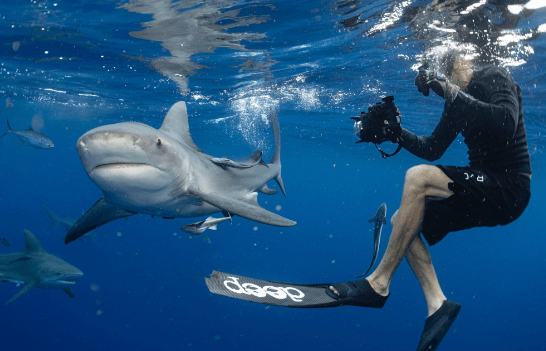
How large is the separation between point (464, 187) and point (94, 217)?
485cm

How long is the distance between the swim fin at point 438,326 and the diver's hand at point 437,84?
2.13 meters

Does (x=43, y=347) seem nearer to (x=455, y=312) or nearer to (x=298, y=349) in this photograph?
(x=298, y=349)

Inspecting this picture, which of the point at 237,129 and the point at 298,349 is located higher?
the point at 237,129

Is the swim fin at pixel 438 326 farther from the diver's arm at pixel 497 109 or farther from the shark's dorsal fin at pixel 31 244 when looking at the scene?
the shark's dorsal fin at pixel 31 244

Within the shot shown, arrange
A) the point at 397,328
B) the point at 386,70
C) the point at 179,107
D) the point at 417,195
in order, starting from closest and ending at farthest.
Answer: the point at 417,195 < the point at 179,107 < the point at 386,70 < the point at 397,328

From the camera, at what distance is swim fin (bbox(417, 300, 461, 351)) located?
3.05m

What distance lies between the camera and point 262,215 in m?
3.32

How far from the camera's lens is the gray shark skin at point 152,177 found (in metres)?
3.01

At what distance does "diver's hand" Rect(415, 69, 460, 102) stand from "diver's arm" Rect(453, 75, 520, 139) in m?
0.10

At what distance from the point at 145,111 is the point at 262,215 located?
2235cm

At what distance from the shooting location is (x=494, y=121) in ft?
9.48

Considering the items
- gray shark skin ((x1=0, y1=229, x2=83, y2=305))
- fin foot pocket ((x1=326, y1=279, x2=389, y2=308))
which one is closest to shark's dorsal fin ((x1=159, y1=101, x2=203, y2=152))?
fin foot pocket ((x1=326, y1=279, x2=389, y2=308))

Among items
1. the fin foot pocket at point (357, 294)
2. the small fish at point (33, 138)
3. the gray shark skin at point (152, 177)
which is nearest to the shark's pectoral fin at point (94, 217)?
the gray shark skin at point (152, 177)

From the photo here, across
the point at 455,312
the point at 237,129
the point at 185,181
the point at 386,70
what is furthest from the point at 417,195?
the point at 237,129
